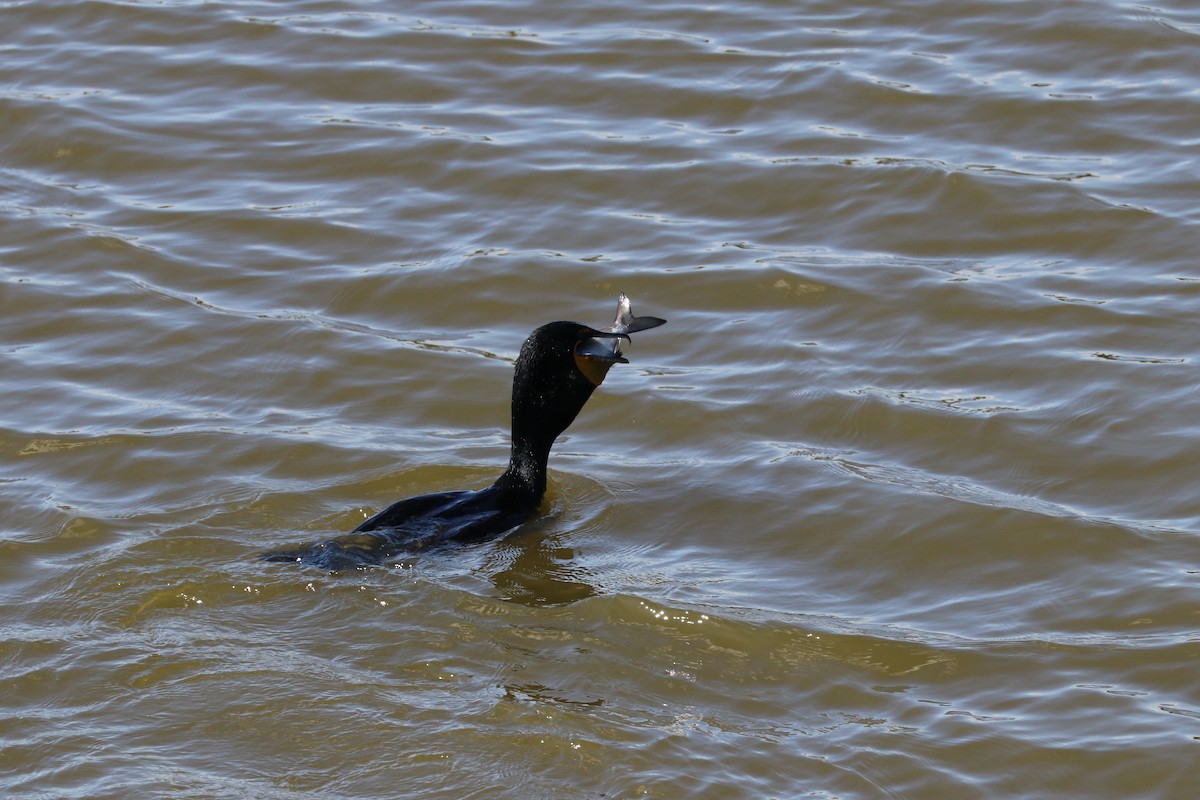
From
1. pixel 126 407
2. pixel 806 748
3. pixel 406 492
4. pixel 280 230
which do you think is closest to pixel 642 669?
pixel 806 748

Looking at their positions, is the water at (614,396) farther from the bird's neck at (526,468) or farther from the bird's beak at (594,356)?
the bird's beak at (594,356)

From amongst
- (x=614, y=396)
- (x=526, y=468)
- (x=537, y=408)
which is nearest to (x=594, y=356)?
(x=537, y=408)

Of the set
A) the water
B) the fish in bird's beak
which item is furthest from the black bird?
the water

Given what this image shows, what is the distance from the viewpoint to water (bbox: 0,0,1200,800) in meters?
5.39

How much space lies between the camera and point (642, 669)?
5.72m

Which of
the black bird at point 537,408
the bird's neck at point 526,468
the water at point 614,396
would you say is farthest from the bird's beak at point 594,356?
the water at point 614,396

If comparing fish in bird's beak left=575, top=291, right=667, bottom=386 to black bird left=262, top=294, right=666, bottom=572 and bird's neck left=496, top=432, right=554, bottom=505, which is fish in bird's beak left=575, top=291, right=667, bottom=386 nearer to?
black bird left=262, top=294, right=666, bottom=572

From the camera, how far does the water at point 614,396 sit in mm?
5387

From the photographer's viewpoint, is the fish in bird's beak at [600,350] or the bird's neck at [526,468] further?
the bird's neck at [526,468]

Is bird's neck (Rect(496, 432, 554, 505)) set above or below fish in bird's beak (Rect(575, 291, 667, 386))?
below

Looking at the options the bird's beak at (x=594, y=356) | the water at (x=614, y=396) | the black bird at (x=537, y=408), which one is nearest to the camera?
the water at (x=614, y=396)

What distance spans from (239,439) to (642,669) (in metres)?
2.73

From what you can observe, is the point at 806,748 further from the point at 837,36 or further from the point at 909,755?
the point at 837,36

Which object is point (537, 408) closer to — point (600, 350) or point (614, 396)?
point (600, 350)
